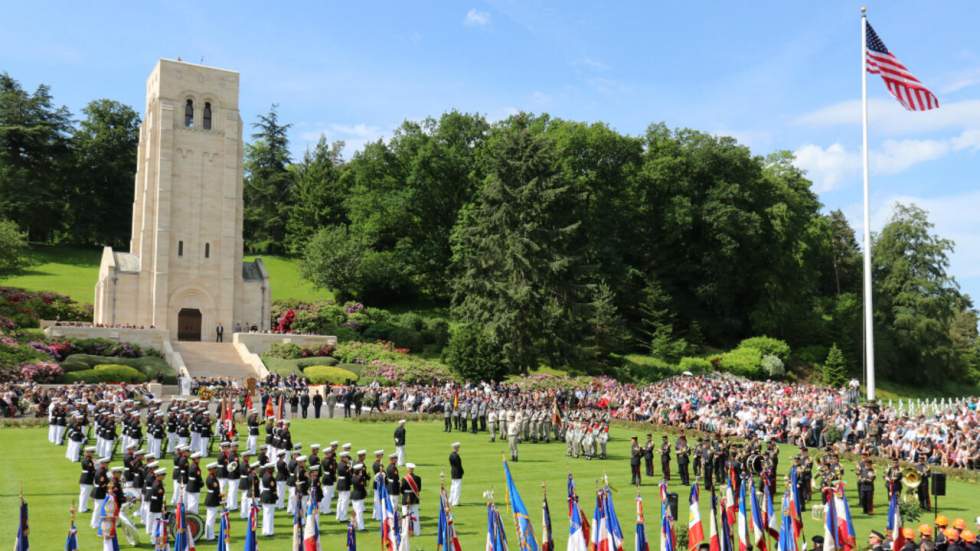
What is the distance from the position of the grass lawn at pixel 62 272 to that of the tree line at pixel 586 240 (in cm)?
339

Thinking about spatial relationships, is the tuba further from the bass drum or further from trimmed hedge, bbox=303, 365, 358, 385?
trimmed hedge, bbox=303, 365, 358, 385

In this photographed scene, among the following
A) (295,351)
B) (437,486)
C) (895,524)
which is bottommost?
(437,486)

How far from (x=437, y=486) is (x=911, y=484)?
1077 centimetres

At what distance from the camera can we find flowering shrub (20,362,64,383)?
39.4m

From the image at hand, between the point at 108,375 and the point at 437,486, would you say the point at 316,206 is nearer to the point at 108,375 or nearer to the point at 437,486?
the point at 108,375

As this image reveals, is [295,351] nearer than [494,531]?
No

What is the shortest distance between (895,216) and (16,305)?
61.8 meters

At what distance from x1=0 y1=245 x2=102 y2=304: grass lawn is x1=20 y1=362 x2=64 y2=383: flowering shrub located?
2228 centimetres

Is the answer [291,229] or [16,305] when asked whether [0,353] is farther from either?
[291,229]

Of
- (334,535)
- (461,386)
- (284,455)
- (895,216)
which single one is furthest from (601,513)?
(895,216)

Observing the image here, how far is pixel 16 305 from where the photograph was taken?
52.2 metres

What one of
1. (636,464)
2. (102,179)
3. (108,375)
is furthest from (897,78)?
(102,179)

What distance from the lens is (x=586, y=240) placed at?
64.7 meters

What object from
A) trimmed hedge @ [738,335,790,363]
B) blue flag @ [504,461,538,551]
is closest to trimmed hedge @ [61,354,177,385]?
blue flag @ [504,461,538,551]
